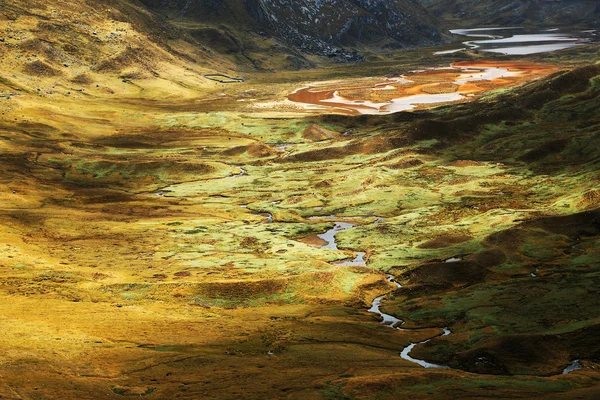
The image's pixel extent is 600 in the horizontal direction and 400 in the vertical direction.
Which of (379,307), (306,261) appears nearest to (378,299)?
(379,307)

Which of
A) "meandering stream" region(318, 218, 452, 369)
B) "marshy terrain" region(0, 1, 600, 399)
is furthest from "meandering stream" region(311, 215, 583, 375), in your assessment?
"marshy terrain" region(0, 1, 600, 399)

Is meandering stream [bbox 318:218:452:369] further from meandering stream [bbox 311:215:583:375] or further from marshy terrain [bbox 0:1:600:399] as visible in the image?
marshy terrain [bbox 0:1:600:399]

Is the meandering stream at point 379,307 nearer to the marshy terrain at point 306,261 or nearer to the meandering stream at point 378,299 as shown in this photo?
the meandering stream at point 378,299

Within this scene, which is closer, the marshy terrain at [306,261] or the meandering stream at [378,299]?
the marshy terrain at [306,261]

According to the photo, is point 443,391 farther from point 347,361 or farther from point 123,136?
point 123,136

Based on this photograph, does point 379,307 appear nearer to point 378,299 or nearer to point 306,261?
point 378,299

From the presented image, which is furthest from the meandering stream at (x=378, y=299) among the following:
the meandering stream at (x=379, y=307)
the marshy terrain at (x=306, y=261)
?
the marshy terrain at (x=306, y=261)

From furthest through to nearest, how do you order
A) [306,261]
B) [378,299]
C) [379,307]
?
1. [306,261]
2. [378,299]
3. [379,307]

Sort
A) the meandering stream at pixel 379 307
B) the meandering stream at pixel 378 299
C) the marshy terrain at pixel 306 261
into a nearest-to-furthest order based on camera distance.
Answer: the marshy terrain at pixel 306 261 → the meandering stream at pixel 379 307 → the meandering stream at pixel 378 299
